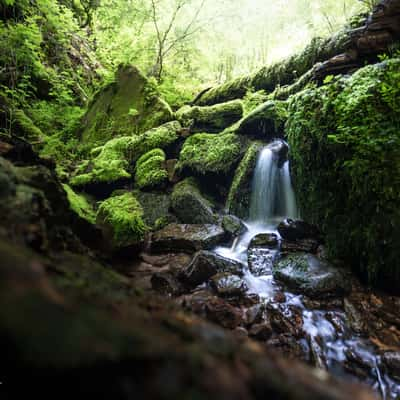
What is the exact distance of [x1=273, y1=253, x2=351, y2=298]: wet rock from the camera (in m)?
3.79

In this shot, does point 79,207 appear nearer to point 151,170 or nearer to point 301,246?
point 151,170

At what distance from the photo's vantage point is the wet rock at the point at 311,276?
3.79 meters

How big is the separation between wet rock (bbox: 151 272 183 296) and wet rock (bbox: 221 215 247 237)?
2.10 meters

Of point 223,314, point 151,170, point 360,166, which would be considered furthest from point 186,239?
point 360,166

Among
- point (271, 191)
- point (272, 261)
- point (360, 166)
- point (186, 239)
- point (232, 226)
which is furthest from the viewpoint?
point (271, 191)

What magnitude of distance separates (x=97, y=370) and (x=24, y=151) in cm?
295

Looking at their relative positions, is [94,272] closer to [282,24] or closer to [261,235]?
[261,235]

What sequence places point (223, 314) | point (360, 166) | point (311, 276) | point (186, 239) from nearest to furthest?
point (223, 314), point (360, 166), point (311, 276), point (186, 239)

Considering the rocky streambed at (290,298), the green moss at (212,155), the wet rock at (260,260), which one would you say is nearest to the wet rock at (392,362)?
the rocky streambed at (290,298)

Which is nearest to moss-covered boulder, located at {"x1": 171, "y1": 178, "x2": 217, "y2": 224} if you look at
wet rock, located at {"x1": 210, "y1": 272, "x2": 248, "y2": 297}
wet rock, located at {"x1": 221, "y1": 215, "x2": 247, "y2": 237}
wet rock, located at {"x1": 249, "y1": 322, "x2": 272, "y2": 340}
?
wet rock, located at {"x1": 221, "y1": 215, "x2": 247, "y2": 237}

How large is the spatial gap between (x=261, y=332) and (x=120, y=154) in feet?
22.2

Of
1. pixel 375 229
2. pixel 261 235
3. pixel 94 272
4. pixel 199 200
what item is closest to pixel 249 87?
pixel 199 200

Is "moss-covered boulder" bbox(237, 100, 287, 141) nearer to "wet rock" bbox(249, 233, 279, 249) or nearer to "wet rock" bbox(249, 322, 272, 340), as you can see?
"wet rock" bbox(249, 233, 279, 249)

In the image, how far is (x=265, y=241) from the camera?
17.3 feet
